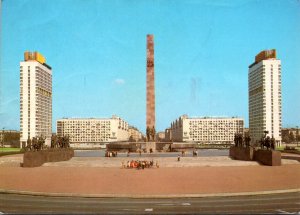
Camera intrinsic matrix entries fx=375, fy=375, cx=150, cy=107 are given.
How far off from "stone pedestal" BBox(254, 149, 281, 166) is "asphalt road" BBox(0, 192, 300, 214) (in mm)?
14717

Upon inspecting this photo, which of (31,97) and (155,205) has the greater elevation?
(31,97)

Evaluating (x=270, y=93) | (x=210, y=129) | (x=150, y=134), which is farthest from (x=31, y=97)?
(x=210, y=129)

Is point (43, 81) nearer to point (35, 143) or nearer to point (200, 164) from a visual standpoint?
point (35, 143)

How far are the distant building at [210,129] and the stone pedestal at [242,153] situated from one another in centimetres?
13312

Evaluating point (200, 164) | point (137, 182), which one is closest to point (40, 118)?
point (200, 164)

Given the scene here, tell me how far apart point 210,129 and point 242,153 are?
141431mm

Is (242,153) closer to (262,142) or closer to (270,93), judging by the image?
(262,142)

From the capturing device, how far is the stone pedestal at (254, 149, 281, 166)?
35469 mm

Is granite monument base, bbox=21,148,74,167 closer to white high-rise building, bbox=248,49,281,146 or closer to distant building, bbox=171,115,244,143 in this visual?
white high-rise building, bbox=248,49,281,146

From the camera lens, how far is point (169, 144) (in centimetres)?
7062

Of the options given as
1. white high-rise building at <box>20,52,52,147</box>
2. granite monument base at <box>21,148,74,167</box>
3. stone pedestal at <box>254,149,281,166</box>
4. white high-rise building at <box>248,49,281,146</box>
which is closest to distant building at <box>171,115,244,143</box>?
white high-rise building at <box>248,49,281,146</box>

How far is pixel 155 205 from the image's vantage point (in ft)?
58.0

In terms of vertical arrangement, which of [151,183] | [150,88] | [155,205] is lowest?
[151,183]

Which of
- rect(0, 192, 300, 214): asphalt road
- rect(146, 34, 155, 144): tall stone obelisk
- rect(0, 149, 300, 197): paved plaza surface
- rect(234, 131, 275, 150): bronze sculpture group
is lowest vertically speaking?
rect(0, 149, 300, 197): paved plaza surface
